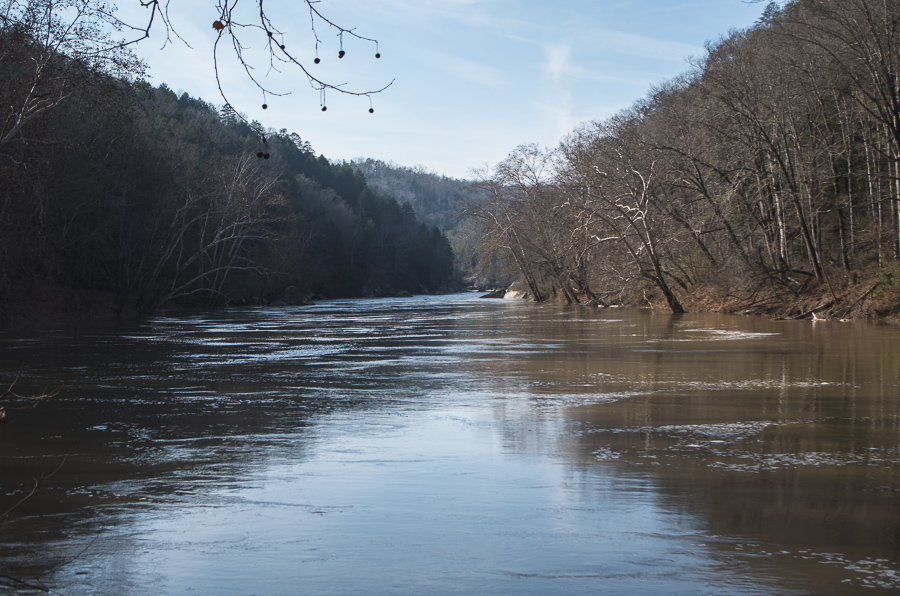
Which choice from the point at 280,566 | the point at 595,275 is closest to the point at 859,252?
the point at 595,275

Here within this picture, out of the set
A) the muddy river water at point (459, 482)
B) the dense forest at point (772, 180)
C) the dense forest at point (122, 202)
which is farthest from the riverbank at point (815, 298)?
the dense forest at point (122, 202)

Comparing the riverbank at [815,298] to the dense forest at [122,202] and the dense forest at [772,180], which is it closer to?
the dense forest at [772,180]

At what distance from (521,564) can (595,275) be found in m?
38.7

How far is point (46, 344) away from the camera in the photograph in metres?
19.6

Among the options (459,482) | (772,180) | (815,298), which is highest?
(772,180)

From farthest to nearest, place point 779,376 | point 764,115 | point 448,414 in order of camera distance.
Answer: point 764,115 → point 779,376 → point 448,414

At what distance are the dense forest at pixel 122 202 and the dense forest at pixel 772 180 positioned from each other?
16.5 m

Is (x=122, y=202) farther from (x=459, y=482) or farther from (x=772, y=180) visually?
(x=459, y=482)

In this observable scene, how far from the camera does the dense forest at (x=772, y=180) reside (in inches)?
953

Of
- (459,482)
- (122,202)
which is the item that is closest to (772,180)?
(459,482)

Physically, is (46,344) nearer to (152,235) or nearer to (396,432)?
(396,432)

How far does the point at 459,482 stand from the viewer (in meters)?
5.67

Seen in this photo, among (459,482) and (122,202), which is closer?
(459,482)

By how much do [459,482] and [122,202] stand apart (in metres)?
42.2
